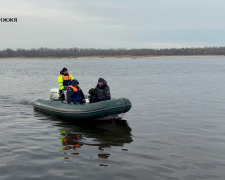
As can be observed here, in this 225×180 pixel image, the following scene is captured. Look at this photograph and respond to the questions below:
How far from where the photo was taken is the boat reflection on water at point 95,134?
7498 millimetres

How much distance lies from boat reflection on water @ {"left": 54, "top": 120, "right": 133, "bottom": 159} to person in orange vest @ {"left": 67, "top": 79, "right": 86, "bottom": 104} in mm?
822

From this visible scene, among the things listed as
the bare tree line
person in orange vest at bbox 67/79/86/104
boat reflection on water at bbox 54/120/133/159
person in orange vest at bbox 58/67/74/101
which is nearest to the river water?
boat reflection on water at bbox 54/120/133/159

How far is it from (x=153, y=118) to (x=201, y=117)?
183cm

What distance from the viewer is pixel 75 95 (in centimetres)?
1041

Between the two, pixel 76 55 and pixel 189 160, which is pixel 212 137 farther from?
pixel 76 55

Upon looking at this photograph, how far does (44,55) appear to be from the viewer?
12812 cm

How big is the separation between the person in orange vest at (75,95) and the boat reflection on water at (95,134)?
0.82m

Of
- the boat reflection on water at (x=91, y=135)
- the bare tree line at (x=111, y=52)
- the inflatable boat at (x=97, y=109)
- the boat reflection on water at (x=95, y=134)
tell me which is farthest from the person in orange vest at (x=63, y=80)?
the bare tree line at (x=111, y=52)

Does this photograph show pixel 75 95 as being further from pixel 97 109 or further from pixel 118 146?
pixel 118 146

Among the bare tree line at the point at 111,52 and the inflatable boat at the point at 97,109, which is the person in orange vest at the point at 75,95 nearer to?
the inflatable boat at the point at 97,109

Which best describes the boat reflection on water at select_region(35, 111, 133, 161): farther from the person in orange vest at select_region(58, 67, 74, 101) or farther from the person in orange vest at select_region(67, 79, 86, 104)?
the person in orange vest at select_region(58, 67, 74, 101)

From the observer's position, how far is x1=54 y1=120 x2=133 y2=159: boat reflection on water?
24.6ft

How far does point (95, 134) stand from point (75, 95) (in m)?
2.36

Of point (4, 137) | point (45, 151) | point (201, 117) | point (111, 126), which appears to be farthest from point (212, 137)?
point (4, 137)
